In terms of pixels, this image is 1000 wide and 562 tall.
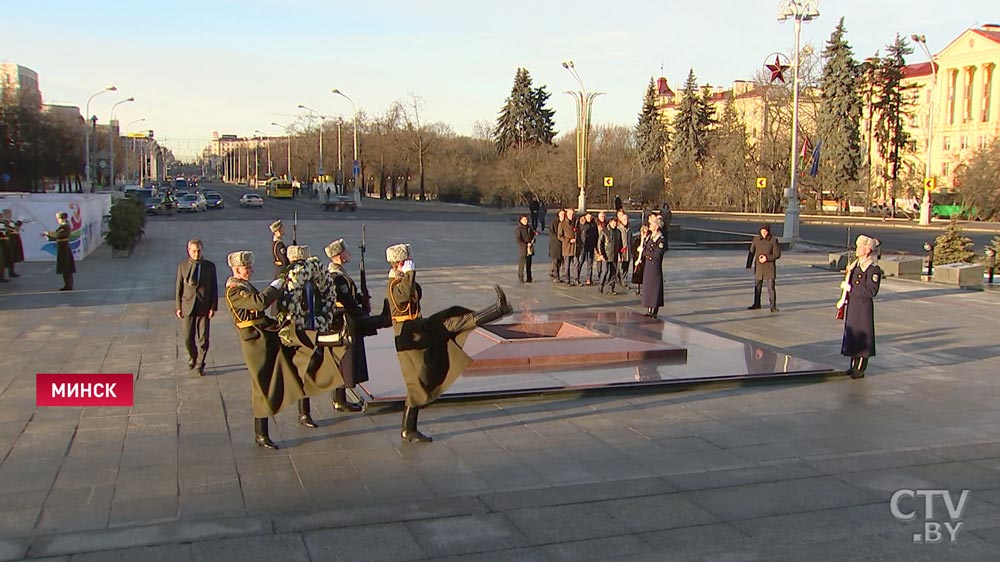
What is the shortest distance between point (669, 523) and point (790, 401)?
4039 mm

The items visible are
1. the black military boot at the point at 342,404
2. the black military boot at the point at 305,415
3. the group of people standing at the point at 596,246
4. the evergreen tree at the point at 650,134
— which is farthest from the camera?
the evergreen tree at the point at 650,134

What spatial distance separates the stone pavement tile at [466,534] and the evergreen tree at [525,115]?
80.3 meters

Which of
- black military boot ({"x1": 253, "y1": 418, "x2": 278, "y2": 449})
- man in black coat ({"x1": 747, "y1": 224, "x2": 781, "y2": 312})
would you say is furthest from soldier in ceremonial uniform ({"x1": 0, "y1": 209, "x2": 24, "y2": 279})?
man in black coat ({"x1": 747, "y1": 224, "x2": 781, "y2": 312})

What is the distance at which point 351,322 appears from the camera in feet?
24.7

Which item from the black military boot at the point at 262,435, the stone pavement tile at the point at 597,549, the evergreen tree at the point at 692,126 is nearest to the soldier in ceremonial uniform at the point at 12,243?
the black military boot at the point at 262,435

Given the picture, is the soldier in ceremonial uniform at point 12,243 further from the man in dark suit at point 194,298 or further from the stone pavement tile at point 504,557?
the stone pavement tile at point 504,557

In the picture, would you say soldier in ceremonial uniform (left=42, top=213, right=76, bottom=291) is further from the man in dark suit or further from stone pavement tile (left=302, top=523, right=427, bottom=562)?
stone pavement tile (left=302, top=523, right=427, bottom=562)

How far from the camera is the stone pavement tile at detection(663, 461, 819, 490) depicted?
644cm

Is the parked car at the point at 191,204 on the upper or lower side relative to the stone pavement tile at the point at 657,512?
upper

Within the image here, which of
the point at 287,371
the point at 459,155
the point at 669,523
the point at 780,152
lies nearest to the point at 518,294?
the point at 287,371

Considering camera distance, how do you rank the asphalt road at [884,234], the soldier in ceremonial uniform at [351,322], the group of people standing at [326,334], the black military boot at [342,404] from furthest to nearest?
the asphalt road at [884,234] → the black military boot at [342,404] → the soldier in ceremonial uniform at [351,322] → the group of people standing at [326,334]

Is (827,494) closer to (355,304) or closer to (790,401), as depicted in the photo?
(790,401)

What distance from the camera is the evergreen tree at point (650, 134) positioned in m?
86.6

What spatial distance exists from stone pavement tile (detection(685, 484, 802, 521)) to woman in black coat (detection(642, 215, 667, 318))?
7.96 metres
